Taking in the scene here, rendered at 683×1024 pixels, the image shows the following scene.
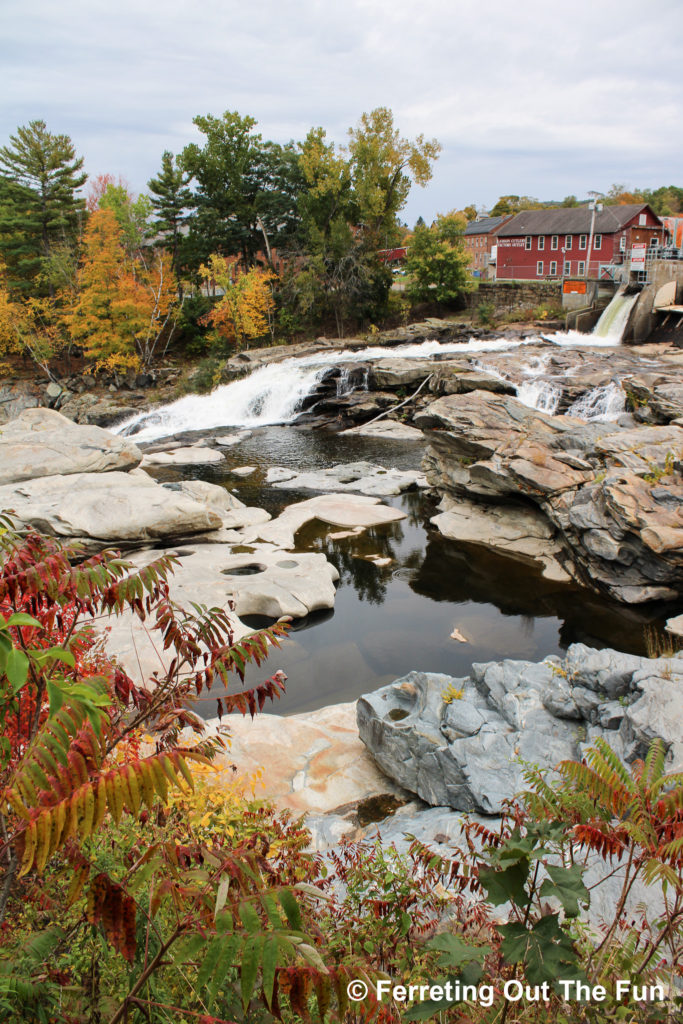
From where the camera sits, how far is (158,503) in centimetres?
1370

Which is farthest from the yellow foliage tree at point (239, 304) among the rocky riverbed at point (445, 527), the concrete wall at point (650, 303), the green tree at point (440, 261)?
the concrete wall at point (650, 303)

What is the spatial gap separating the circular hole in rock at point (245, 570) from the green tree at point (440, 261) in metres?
34.1

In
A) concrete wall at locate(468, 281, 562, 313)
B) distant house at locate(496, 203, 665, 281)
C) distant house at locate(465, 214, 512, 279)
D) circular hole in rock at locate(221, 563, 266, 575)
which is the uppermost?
distant house at locate(465, 214, 512, 279)

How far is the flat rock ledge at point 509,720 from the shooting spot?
616cm

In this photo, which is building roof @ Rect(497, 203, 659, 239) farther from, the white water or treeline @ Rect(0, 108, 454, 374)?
the white water

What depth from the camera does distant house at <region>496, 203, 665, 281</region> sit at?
152 feet

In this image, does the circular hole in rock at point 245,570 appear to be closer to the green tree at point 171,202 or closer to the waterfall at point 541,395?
the waterfall at point 541,395

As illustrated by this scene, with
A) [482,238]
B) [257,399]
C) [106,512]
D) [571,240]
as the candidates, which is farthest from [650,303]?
[482,238]

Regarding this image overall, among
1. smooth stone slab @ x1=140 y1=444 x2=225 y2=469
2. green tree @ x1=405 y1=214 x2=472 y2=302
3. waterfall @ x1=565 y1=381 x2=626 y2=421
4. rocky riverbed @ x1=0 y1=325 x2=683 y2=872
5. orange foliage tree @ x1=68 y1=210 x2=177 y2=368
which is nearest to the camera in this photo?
rocky riverbed @ x1=0 y1=325 x2=683 y2=872

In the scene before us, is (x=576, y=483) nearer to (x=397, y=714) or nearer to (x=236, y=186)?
(x=397, y=714)

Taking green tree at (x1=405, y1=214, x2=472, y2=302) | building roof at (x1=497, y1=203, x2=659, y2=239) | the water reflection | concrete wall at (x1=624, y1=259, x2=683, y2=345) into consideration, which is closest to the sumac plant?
the water reflection

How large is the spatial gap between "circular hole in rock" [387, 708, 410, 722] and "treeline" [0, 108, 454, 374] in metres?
33.3

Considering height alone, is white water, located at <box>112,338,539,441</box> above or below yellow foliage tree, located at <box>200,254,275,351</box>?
below

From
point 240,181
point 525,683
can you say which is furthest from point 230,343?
point 525,683
